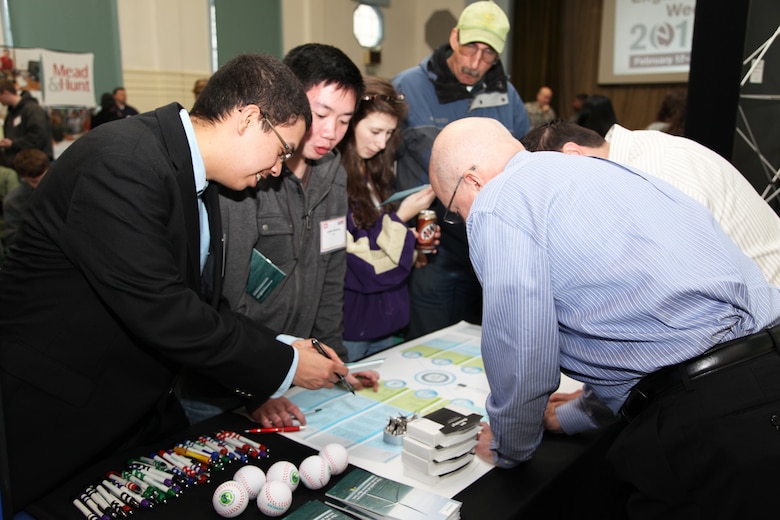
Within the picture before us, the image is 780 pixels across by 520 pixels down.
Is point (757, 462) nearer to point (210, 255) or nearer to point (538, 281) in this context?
point (538, 281)

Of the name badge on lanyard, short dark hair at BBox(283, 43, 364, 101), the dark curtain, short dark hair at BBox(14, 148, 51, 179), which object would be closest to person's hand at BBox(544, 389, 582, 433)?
the name badge on lanyard

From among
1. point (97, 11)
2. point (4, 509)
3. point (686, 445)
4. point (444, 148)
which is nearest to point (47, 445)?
point (4, 509)

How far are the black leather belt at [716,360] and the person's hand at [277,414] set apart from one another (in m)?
0.79

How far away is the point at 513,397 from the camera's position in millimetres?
1254

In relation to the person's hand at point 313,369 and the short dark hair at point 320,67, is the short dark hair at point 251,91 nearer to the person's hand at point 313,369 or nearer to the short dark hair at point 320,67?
the short dark hair at point 320,67

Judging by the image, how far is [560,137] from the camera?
5.57ft

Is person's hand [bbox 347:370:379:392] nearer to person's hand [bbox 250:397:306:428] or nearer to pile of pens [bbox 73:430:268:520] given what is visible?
person's hand [bbox 250:397:306:428]

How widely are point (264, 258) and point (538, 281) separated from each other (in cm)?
81

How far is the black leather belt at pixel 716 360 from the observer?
1148 mm

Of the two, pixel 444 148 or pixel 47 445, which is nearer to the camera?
pixel 47 445

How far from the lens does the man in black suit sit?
1134 mm

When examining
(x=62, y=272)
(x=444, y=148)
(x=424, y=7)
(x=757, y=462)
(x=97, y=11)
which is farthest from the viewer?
(x=424, y=7)

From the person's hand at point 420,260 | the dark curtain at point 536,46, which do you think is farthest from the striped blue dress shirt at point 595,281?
the dark curtain at point 536,46

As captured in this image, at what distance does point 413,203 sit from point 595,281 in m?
1.35
